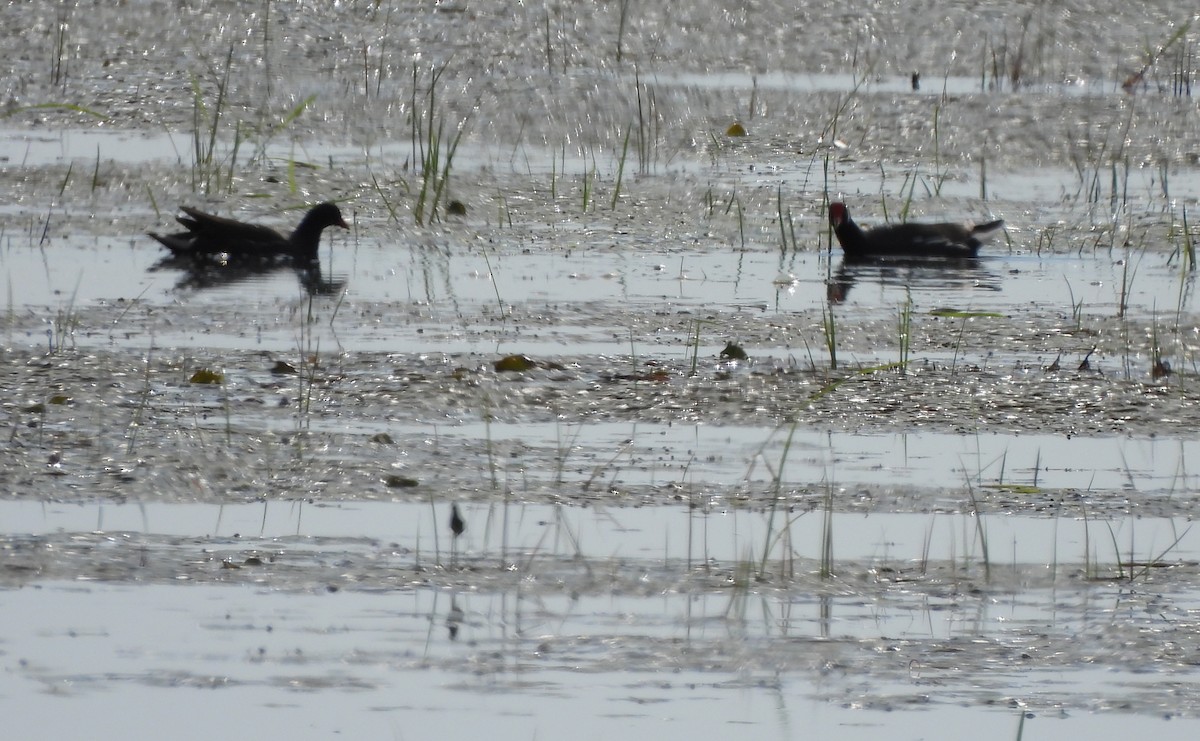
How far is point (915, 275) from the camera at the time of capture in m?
9.38

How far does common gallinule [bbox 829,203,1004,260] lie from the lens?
9.56m

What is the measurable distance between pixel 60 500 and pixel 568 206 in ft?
17.5

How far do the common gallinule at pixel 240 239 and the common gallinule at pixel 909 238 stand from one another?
2.09 m

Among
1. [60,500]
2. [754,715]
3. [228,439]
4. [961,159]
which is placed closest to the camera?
[754,715]

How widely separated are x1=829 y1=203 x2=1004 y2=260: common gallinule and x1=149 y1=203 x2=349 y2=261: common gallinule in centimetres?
209

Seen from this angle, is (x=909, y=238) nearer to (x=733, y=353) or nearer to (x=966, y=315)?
(x=966, y=315)

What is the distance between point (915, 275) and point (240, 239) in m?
2.63

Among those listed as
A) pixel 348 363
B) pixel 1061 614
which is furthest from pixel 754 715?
pixel 348 363

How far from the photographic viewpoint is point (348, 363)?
6621 mm

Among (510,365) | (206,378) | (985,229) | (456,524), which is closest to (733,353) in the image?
(510,365)

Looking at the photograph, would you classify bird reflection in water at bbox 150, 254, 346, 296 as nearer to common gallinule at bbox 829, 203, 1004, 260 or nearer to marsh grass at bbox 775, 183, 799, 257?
marsh grass at bbox 775, 183, 799, 257

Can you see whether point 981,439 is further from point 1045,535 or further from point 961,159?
point 961,159

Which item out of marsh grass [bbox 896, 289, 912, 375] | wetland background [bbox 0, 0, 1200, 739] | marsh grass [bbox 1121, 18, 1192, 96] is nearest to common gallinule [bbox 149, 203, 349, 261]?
wetland background [bbox 0, 0, 1200, 739]

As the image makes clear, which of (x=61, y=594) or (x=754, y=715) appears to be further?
(x=61, y=594)
